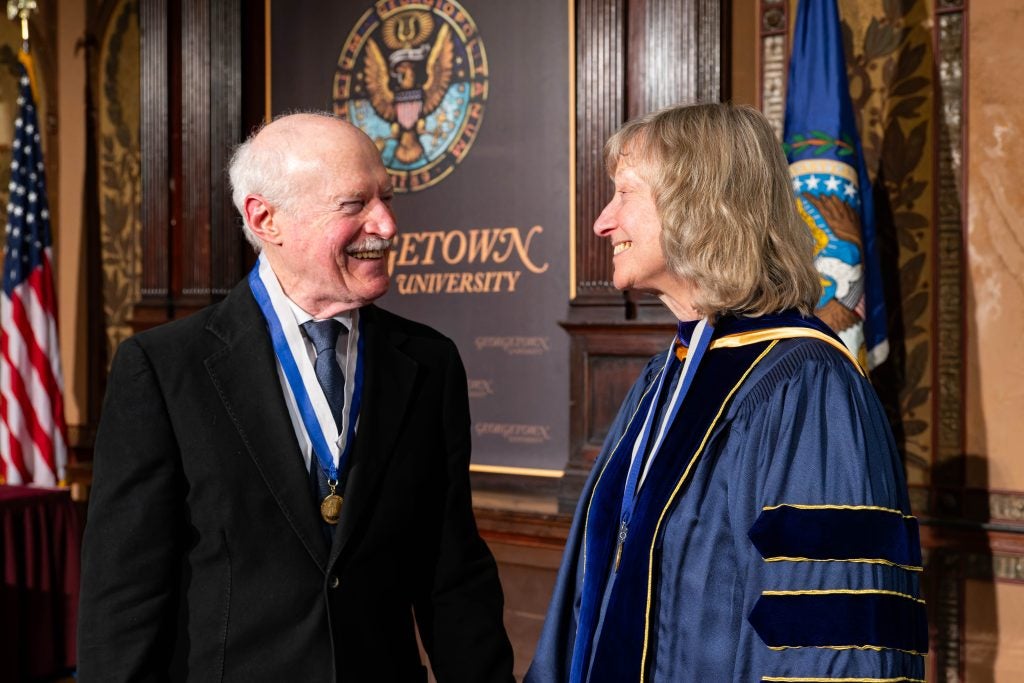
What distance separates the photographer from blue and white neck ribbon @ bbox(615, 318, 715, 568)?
6.03ft

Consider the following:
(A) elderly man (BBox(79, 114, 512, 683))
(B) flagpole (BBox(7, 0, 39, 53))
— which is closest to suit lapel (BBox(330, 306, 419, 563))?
(A) elderly man (BBox(79, 114, 512, 683))

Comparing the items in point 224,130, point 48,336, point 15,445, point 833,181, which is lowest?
point 15,445

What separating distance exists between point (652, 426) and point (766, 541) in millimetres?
365

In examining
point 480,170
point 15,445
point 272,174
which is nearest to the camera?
point 272,174

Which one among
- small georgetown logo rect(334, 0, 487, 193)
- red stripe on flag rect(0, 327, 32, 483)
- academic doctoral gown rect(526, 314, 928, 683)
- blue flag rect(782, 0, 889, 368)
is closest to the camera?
academic doctoral gown rect(526, 314, 928, 683)

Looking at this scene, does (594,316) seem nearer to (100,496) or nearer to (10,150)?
(100,496)

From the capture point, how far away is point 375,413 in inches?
72.9

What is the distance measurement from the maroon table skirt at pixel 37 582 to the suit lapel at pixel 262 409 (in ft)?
10.0

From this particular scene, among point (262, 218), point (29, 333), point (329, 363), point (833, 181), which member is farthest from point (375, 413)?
point (29, 333)

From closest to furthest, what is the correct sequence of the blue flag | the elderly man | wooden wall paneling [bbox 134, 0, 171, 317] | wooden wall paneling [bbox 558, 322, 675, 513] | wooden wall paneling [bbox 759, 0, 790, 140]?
the elderly man, the blue flag, wooden wall paneling [bbox 759, 0, 790, 140], wooden wall paneling [bbox 558, 322, 675, 513], wooden wall paneling [bbox 134, 0, 171, 317]

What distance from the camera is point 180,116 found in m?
5.68

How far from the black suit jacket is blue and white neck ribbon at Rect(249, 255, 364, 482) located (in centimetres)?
2

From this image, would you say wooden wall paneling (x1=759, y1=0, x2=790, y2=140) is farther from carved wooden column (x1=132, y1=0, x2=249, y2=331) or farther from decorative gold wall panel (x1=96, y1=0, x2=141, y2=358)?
decorative gold wall panel (x1=96, y1=0, x2=141, y2=358)

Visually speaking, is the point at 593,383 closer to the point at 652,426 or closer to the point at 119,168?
the point at 652,426
